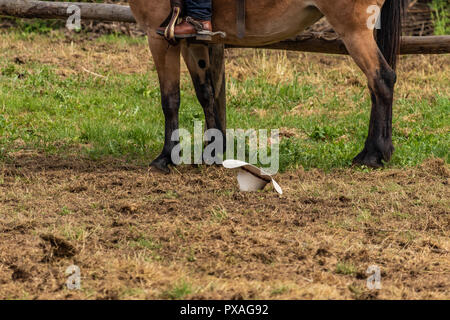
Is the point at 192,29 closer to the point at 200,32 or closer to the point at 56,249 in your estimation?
the point at 200,32

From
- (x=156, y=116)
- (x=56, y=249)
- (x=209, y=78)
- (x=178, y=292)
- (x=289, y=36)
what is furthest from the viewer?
(x=156, y=116)

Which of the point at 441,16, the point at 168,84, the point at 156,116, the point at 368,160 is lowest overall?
the point at 368,160

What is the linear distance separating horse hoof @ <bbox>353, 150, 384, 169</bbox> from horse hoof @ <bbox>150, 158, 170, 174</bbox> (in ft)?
5.89

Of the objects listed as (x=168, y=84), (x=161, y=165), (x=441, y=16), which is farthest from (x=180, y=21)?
(x=441, y=16)

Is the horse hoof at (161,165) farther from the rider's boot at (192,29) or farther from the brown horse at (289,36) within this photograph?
the rider's boot at (192,29)

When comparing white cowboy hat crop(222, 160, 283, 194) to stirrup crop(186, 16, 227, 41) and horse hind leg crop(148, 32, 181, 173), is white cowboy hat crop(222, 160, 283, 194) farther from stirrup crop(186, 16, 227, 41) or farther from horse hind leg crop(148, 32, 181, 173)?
stirrup crop(186, 16, 227, 41)

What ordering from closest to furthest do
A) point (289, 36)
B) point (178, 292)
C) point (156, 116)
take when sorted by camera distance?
point (178, 292) < point (289, 36) < point (156, 116)

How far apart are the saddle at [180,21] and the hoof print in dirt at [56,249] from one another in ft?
8.09

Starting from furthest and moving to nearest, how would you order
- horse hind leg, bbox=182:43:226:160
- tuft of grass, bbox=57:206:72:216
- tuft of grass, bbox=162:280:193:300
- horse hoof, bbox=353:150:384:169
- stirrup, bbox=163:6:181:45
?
horse hind leg, bbox=182:43:226:160 → horse hoof, bbox=353:150:384:169 → stirrup, bbox=163:6:181:45 → tuft of grass, bbox=57:206:72:216 → tuft of grass, bbox=162:280:193:300

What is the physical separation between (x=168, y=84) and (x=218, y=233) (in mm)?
2424

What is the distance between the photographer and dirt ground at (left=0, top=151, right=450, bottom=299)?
13.2ft

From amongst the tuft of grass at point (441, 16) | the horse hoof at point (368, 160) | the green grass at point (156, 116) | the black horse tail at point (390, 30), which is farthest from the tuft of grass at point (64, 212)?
the tuft of grass at point (441, 16)

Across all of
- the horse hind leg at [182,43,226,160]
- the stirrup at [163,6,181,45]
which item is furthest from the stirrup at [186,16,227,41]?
the horse hind leg at [182,43,226,160]

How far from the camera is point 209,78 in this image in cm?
722
